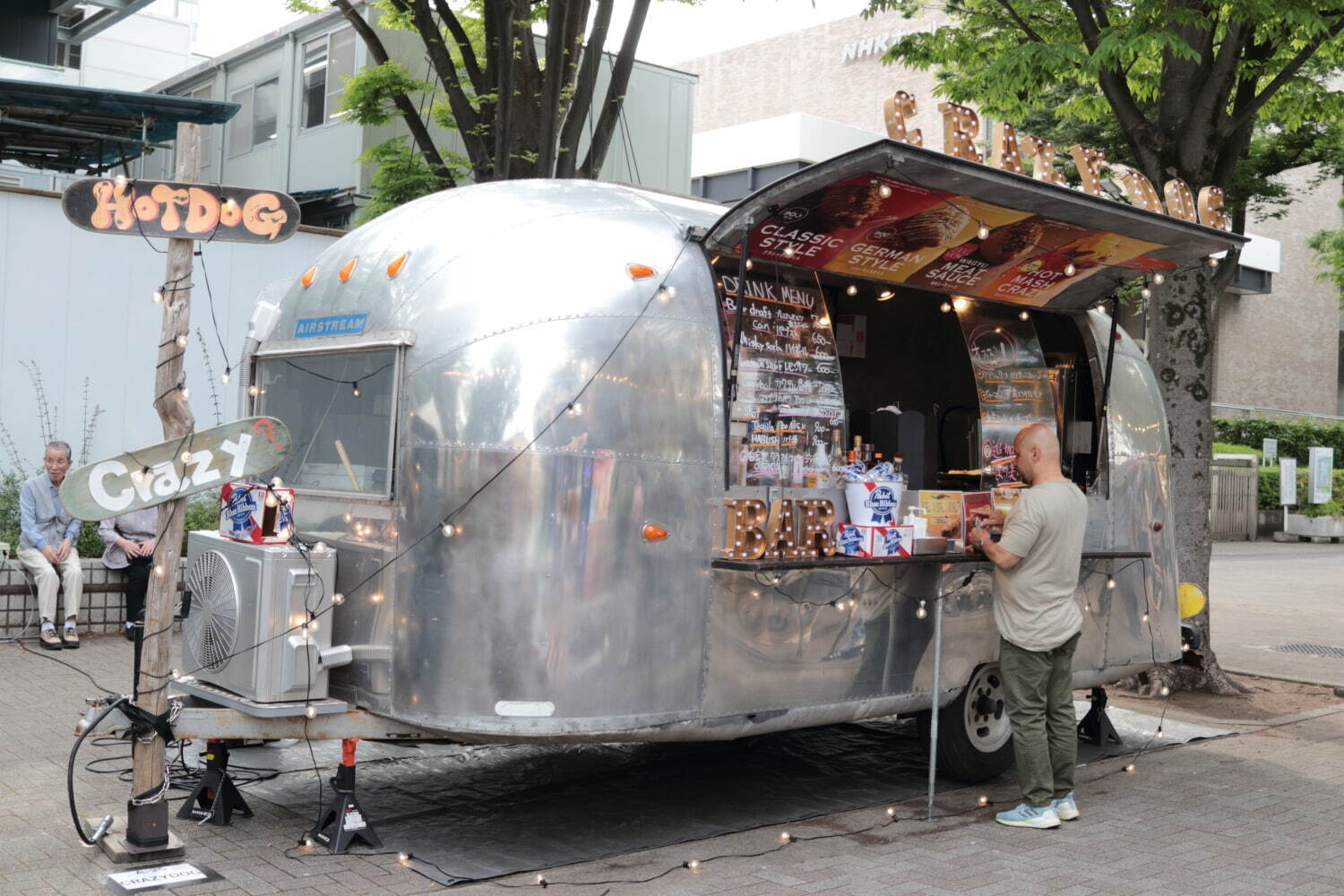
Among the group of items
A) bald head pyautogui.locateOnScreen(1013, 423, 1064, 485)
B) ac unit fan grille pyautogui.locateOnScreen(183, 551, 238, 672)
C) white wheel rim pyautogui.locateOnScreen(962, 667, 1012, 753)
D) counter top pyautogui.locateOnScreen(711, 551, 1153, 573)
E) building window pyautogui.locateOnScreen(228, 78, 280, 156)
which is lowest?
white wheel rim pyautogui.locateOnScreen(962, 667, 1012, 753)

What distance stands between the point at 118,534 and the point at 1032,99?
28.0 feet

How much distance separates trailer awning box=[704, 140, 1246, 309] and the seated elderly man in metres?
6.69

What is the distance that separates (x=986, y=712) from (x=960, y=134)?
328cm

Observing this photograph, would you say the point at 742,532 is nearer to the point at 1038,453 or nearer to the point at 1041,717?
the point at 1038,453

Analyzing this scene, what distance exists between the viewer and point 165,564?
578cm

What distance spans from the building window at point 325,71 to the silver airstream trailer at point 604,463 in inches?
572

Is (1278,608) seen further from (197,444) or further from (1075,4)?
(197,444)

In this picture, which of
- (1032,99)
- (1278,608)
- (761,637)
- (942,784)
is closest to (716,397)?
(761,637)

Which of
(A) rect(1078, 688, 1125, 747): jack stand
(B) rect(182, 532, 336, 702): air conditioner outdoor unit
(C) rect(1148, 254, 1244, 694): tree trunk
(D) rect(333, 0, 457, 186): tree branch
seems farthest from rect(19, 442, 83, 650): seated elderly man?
(C) rect(1148, 254, 1244, 694): tree trunk

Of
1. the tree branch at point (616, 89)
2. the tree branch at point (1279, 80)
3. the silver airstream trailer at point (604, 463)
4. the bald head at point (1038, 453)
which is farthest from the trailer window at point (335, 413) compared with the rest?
the tree branch at point (1279, 80)

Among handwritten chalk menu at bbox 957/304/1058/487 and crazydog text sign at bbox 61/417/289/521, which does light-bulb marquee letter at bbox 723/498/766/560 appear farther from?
handwritten chalk menu at bbox 957/304/1058/487

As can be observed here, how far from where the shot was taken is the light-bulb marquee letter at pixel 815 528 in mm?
6410

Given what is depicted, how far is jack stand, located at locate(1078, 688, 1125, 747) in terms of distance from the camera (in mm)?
8656

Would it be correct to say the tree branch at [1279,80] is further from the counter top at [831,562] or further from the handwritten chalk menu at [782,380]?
the counter top at [831,562]
